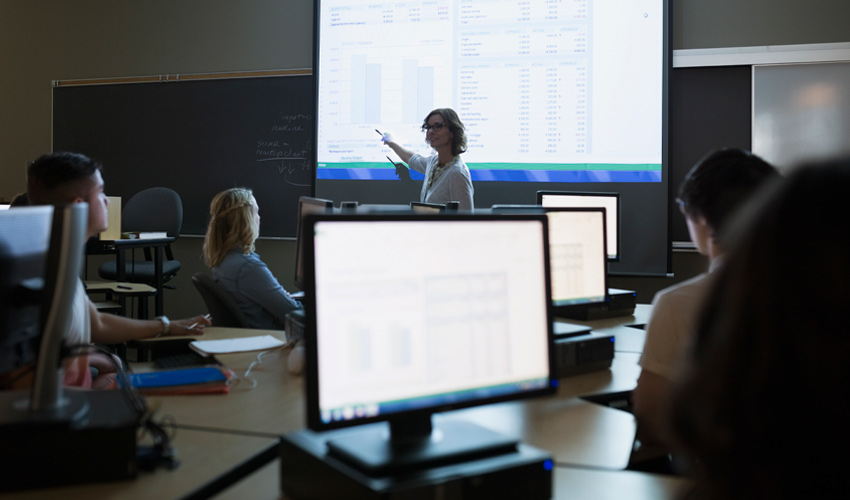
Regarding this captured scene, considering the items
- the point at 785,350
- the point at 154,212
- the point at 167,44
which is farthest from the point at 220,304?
the point at 167,44

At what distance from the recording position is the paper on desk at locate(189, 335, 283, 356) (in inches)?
79.4

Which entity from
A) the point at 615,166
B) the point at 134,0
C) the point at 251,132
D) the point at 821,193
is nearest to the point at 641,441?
the point at 821,193

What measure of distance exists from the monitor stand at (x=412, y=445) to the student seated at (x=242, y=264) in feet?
5.88

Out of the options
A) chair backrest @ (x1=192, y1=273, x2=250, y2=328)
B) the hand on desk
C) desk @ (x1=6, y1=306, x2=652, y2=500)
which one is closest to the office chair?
chair backrest @ (x1=192, y1=273, x2=250, y2=328)

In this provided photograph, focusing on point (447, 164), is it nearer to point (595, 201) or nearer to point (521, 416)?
point (595, 201)

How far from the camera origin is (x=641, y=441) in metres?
1.73

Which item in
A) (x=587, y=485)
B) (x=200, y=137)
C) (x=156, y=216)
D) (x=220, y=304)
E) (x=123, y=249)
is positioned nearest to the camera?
(x=587, y=485)

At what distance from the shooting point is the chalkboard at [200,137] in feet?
16.3

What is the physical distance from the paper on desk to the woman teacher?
165cm

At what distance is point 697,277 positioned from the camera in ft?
5.06

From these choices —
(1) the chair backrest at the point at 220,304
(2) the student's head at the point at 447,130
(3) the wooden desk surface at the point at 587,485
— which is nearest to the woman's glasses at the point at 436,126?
(2) the student's head at the point at 447,130

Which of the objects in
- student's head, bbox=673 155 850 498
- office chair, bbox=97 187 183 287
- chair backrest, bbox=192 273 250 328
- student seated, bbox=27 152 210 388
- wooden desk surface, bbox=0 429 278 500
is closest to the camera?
student's head, bbox=673 155 850 498

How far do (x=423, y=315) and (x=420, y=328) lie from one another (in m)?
0.02

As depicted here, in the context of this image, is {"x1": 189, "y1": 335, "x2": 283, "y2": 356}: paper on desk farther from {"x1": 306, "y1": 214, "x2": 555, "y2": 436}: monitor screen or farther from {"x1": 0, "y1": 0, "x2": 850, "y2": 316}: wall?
{"x1": 0, "y1": 0, "x2": 850, "y2": 316}: wall
